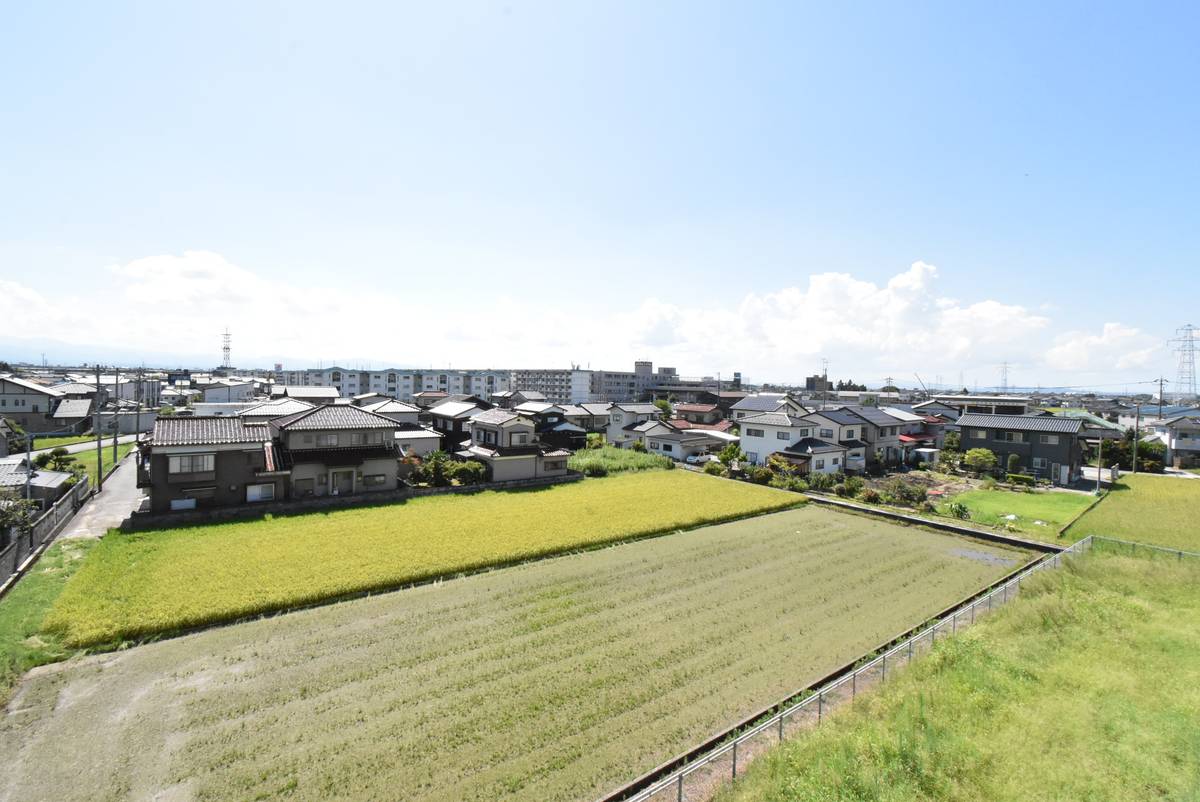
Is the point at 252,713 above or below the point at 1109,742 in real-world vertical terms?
below

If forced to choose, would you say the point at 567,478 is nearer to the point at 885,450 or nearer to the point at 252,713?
the point at 252,713

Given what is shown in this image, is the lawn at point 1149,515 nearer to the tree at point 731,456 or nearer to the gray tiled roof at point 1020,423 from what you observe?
the gray tiled roof at point 1020,423

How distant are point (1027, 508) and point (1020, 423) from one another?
1184cm

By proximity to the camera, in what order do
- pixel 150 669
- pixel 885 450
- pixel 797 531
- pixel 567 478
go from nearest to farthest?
1. pixel 150 669
2. pixel 797 531
3. pixel 567 478
4. pixel 885 450

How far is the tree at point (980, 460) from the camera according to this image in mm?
33781

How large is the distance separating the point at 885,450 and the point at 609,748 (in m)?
38.3

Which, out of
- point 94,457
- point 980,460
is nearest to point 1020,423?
point 980,460

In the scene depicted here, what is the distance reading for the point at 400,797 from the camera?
768 cm

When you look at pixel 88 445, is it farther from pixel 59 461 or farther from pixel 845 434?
pixel 845 434

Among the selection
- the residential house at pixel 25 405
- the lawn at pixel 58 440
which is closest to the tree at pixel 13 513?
the lawn at pixel 58 440

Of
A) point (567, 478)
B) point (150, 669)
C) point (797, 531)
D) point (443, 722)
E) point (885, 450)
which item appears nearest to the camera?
point (443, 722)

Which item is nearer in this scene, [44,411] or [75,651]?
[75,651]

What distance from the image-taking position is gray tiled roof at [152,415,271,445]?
21141 millimetres

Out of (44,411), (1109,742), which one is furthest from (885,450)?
(44,411)
